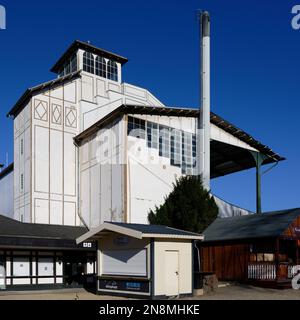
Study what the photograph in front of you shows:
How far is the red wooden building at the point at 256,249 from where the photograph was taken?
25406 mm

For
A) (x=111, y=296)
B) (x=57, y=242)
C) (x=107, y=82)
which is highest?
(x=107, y=82)

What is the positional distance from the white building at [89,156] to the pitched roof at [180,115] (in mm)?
86

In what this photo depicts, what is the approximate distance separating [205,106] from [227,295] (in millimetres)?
19046

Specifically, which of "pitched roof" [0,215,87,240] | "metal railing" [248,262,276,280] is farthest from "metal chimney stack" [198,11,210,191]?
"metal railing" [248,262,276,280]

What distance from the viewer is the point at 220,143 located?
134 feet

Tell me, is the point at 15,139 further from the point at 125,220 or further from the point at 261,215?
the point at 261,215

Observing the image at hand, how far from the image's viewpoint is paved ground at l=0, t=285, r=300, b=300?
20875mm

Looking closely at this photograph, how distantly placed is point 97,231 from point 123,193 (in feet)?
34.4

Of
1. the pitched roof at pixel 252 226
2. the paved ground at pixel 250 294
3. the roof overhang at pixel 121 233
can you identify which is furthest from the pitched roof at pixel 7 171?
the paved ground at pixel 250 294

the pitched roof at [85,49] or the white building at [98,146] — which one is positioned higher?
the pitched roof at [85,49]

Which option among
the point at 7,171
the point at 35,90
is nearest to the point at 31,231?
the point at 35,90

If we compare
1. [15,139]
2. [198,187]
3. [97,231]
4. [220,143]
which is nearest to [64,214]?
[15,139]

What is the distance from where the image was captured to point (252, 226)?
28.5 metres

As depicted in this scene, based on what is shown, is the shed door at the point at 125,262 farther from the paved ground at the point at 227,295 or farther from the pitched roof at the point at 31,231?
the pitched roof at the point at 31,231
